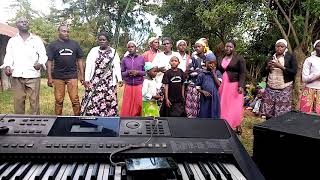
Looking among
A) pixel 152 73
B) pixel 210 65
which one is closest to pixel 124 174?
pixel 210 65

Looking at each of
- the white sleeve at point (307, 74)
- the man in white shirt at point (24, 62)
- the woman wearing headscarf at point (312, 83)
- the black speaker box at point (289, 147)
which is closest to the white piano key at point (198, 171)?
the black speaker box at point (289, 147)

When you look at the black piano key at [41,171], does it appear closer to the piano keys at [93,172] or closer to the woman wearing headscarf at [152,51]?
the piano keys at [93,172]

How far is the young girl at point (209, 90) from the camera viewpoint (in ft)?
16.9

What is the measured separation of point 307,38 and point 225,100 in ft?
17.0

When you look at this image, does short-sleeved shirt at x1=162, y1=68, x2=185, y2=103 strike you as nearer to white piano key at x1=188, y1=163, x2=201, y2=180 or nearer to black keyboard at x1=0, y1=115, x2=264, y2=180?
black keyboard at x1=0, y1=115, x2=264, y2=180

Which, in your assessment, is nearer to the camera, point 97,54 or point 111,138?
point 111,138

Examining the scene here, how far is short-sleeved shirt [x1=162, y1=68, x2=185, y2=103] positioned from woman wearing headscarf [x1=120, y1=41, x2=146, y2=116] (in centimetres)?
63

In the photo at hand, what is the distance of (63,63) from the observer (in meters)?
5.75

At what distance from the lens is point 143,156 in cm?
167

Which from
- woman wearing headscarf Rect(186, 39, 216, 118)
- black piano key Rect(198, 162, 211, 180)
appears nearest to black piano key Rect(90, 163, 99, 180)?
black piano key Rect(198, 162, 211, 180)

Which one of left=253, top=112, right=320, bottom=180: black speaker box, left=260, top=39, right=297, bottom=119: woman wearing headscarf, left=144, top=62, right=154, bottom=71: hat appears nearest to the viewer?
left=253, top=112, right=320, bottom=180: black speaker box

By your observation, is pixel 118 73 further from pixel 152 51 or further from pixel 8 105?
pixel 8 105

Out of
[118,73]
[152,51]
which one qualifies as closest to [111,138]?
[118,73]

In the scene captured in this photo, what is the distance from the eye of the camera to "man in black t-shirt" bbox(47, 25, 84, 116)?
575 centimetres
